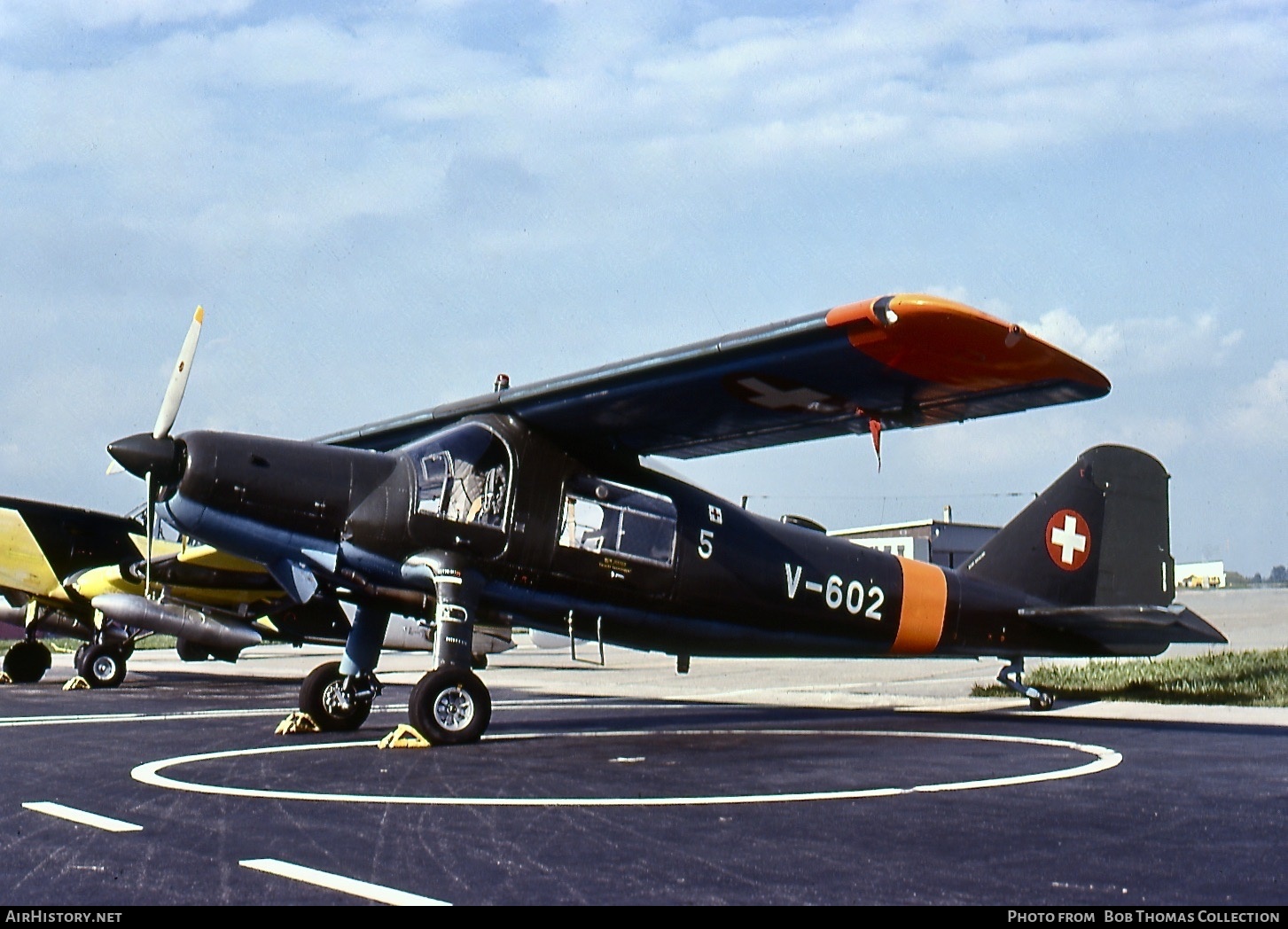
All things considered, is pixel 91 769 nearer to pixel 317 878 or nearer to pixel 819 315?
pixel 317 878

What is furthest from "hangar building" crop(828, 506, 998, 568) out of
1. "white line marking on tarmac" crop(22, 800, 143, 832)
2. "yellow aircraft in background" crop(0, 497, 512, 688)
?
"white line marking on tarmac" crop(22, 800, 143, 832)

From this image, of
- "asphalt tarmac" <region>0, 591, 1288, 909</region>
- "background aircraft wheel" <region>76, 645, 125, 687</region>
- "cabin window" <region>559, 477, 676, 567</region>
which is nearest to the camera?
"asphalt tarmac" <region>0, 591, 1288, 909</region>

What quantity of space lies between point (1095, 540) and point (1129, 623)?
151 cm

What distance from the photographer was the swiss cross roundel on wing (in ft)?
45.6

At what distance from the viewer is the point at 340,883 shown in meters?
4.22

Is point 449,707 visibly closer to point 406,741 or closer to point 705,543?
point 406,741

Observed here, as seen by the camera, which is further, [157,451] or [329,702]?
[329,702]

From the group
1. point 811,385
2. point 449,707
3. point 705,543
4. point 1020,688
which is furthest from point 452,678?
point 1020,688

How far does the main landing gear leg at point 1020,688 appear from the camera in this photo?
45.7ft

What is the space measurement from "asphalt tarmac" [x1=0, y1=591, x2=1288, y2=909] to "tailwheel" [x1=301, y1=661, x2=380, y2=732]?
0.31 meters

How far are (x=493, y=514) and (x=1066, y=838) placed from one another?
5.95m

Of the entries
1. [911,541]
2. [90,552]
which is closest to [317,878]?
[90,552]

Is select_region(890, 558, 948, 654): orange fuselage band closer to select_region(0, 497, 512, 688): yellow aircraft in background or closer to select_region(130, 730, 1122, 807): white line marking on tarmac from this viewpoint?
select_region(130, 730, 1122, 807): white line marking on tarmac

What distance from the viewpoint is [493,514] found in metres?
10.1
